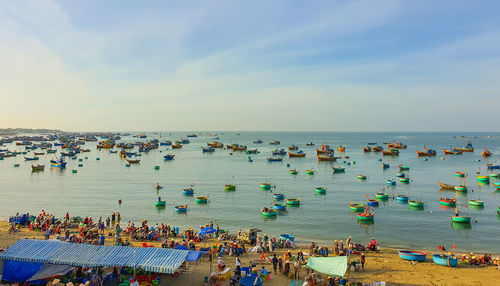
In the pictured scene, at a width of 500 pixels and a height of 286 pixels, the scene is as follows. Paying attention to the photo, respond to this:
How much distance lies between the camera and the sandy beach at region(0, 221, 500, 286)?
67.1ft

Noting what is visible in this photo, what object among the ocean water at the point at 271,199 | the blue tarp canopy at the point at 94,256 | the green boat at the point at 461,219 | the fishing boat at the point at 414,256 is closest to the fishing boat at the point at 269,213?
the ocean water at the point at 271,199

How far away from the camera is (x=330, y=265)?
19.4 m

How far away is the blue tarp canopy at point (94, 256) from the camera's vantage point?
17.5m

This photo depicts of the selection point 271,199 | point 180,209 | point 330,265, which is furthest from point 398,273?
point 271,199

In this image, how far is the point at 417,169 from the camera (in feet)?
285

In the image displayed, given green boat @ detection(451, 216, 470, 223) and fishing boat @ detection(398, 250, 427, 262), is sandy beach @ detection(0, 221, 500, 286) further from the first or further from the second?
green boat @ detection(451, 216, 470, 223)

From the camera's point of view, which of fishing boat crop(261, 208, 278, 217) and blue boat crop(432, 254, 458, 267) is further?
fishing boat crop(261, 208, 278, 217)

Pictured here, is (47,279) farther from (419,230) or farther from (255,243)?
(419,230)

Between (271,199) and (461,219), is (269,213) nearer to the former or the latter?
(271,199)

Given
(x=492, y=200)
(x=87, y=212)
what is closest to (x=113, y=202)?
(x=87, y=212)

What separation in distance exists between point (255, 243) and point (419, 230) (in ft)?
61.8

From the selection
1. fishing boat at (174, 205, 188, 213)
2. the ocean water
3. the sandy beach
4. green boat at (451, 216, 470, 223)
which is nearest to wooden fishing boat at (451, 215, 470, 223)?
green boat at (451, 216, 470, 223)

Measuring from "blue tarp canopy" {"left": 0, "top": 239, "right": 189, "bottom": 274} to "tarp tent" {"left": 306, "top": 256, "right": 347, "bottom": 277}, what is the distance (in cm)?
760

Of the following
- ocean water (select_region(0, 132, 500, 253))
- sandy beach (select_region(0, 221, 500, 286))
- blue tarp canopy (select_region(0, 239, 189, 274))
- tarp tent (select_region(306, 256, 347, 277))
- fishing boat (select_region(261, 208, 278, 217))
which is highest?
blue tarp canopy (select_region(0, 239, 189, 274))
